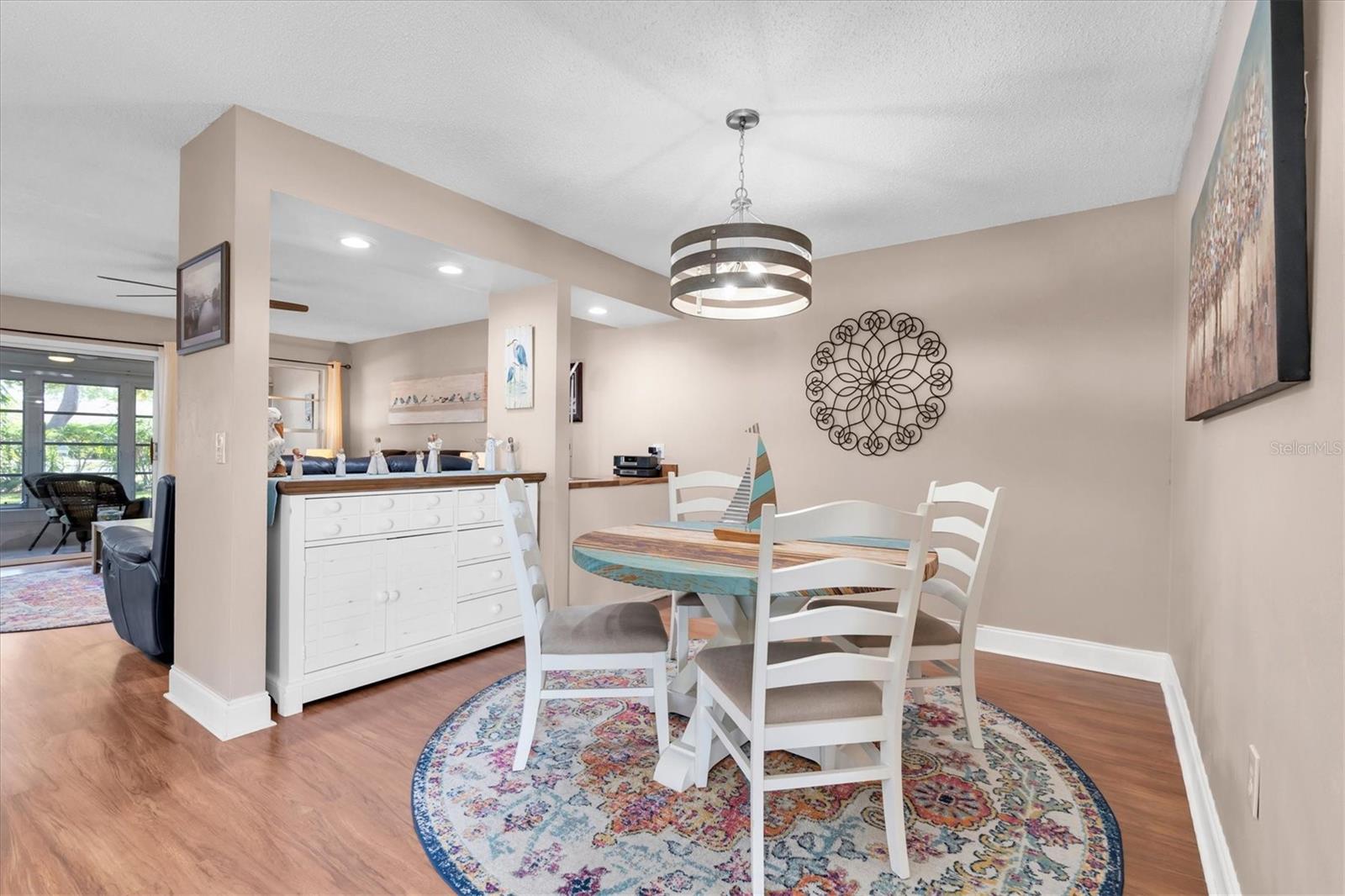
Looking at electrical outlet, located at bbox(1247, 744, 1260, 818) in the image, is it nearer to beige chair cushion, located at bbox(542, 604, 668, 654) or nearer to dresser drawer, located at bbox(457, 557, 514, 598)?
beige chair cushion, located at bbox(542, 604, 668, 654)

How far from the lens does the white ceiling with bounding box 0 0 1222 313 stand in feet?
6.33

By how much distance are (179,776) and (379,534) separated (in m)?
1.10

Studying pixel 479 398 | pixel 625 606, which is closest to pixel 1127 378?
pixel 625 606

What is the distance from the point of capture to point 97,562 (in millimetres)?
5371

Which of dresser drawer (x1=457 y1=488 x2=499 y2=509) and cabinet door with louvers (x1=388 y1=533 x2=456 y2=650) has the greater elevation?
dresser drawer (x1=457 y1=488 x2=499 y2=509)

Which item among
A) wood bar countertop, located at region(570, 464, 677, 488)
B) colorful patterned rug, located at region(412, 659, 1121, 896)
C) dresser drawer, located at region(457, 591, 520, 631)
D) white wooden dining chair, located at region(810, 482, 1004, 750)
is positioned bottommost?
colorful patterned rug, located at region(412, 659, 1121, 896)

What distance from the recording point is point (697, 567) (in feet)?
6.07

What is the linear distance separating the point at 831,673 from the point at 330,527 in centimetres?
218

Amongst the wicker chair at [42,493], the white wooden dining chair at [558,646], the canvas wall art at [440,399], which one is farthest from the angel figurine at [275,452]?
the wicker chair at [42,493]

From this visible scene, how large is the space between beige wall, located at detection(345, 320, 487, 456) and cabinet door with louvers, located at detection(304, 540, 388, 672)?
345cm

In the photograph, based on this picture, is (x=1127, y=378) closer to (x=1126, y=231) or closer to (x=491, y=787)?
(x=1126, y=231)

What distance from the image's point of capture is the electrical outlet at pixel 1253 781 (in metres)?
1.26

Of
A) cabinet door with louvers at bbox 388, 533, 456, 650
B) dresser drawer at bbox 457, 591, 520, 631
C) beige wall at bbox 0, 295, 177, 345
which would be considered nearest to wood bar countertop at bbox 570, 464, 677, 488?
dresser drawer at bbox 457, 591, 520, 631

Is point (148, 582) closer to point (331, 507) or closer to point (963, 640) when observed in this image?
point (331, 507)
